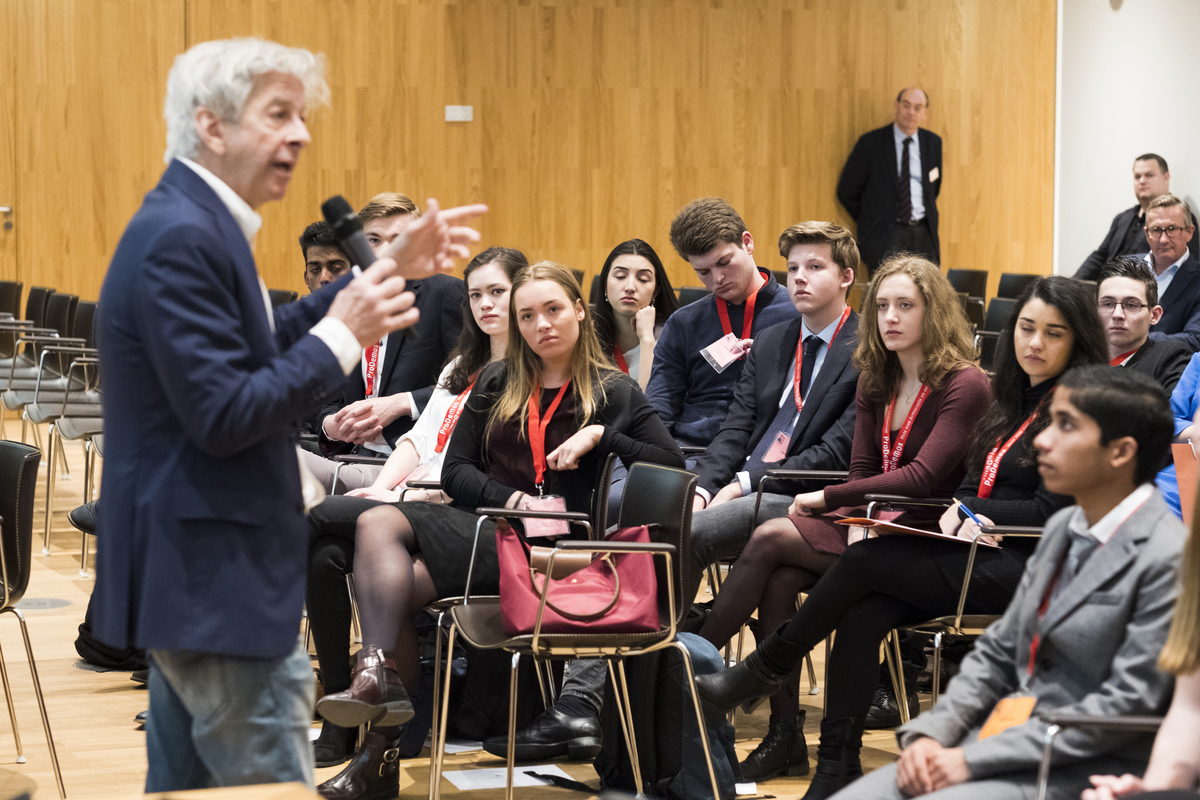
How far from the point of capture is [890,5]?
10.1m

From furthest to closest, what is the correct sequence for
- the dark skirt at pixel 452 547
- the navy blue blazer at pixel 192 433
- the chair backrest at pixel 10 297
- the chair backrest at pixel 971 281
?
the chair backrest at pixel 971 281, the chair backrest at pixel 10 297, the dark skirt at pixel 452 547, the navy blue blazer at pixel 192 433

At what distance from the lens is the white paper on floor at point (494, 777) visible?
3242 mm

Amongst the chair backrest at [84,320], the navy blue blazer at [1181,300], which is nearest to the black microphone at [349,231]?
the navy blue blazer at [1181,300]

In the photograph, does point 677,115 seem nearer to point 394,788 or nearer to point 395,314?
point 394,788

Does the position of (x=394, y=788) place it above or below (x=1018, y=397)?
below

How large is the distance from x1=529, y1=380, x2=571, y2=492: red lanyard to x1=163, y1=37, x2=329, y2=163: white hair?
169 cm

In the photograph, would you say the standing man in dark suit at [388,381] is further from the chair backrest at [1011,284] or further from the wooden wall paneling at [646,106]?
the wooden wall paneling at [646,106]

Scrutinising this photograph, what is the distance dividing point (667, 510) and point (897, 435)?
84 cm

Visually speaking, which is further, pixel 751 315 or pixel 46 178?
pixel 46 178

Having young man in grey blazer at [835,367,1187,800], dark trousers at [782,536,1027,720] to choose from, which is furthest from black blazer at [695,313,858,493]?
young man in grey blazer at [835,367,1187,800]

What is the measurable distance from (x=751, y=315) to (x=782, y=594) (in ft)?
4.07

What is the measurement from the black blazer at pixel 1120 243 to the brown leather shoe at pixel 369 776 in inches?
206

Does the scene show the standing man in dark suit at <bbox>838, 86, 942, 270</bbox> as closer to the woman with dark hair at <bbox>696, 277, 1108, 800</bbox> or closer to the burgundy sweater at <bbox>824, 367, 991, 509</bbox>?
the burgundy sweater at <bbox>824, 367, 991, 509</bbox>

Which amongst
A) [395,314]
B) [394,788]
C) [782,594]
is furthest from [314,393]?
[782,594]
